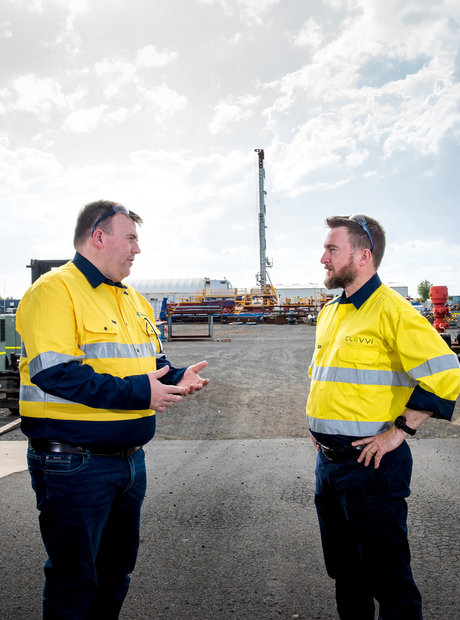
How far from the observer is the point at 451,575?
2.59 metres

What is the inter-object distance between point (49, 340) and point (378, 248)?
167cm

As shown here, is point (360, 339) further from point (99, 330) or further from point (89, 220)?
point (89, 220)

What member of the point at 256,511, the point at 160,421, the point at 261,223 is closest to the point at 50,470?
the point at 256,511

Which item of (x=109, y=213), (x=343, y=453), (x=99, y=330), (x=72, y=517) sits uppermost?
(x=109, y=213)

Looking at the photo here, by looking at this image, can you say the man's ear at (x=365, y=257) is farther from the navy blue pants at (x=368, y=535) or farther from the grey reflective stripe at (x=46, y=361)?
the grey reflective stripe at (x=46, y=361)

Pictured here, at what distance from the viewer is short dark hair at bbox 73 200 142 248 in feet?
6.64

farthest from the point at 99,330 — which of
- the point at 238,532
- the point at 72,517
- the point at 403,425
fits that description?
the point at 238,532

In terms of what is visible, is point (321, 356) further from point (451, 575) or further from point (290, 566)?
point (451, 575)

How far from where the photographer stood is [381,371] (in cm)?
201

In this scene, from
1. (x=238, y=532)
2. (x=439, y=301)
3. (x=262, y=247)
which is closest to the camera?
(x=238, y=532)

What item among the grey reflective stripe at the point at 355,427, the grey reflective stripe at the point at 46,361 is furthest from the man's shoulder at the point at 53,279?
the grey reflective stripe at the point at 355,427

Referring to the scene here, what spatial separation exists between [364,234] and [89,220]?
1.38m

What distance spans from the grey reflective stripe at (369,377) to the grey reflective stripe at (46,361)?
1227 millimetres

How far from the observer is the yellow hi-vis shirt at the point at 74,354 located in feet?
5.66
